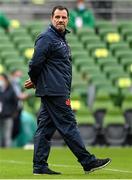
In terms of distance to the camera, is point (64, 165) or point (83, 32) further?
point (83, 32)

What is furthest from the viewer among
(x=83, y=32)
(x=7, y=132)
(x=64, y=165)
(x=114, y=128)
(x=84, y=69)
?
(x=83, y=32)

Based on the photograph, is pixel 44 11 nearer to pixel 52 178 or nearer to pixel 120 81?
pixel 120 81

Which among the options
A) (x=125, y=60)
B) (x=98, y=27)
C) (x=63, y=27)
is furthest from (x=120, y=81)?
(x=63, y=27)

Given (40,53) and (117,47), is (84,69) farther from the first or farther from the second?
(40,53)

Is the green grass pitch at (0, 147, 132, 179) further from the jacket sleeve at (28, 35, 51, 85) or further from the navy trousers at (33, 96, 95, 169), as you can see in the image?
the jacket sleeve at (28, 35, 51, 85)

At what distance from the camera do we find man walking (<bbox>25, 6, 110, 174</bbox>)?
42.0 feet

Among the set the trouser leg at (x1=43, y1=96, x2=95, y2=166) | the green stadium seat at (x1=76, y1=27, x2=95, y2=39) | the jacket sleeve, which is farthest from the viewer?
the green stadium seat at (x1=76, y1=27, x2=95, y2=39)

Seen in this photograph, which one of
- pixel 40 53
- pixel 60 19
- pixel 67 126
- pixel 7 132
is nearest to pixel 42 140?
pixel 67 126

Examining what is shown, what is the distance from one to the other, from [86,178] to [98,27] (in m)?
17.1

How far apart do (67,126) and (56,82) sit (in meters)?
0.59

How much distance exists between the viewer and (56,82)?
12836mm

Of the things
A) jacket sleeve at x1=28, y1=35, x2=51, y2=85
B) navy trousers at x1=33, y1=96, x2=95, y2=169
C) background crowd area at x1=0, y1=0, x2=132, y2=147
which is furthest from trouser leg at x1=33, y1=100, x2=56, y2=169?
background crowd area at x1=0, y1=0, x2=132, y2=147

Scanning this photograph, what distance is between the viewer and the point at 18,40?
88.9 ft

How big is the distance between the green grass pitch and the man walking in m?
0.37
